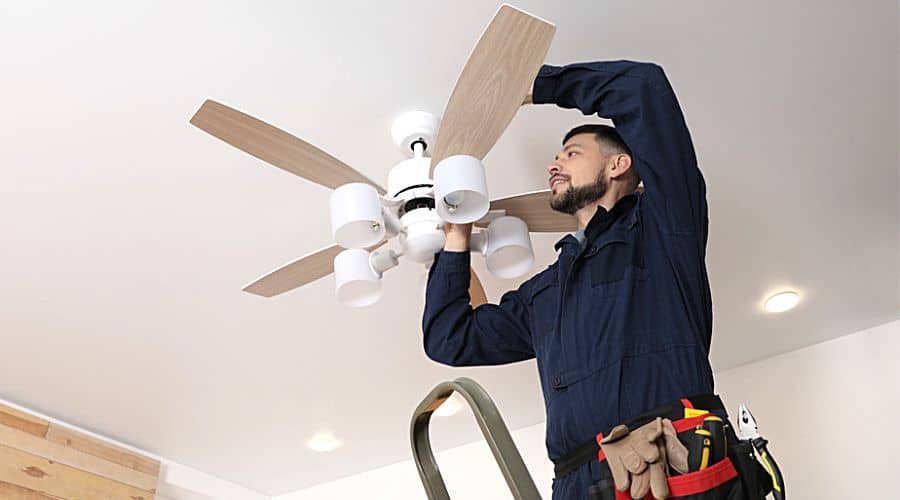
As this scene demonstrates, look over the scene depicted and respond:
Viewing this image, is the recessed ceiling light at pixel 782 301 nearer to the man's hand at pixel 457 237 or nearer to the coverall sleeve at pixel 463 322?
the coverall sleeve at pixel 463 322

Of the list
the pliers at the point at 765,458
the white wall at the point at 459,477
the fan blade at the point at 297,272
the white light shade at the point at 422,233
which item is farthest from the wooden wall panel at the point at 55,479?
the pliers at the point at 765,458

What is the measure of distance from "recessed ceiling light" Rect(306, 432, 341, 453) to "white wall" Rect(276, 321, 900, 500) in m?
1.73

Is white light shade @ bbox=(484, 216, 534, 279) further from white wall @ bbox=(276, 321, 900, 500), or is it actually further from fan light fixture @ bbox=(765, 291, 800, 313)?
white wall @ bbox=(276, 321, 900, 500)

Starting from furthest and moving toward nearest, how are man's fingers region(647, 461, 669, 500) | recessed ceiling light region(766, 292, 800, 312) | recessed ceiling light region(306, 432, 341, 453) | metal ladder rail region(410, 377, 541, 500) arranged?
recessed ceiling light region(306, 432, 341, 453), recessed ceiling light region(766, 292, 800, 312), man's fingers region(647, 461, 669, 500), metal ladder rail region(410, 377, 541, 500)

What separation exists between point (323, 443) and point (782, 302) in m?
2.14

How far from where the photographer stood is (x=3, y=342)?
126 inches

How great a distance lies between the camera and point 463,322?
1.95 m

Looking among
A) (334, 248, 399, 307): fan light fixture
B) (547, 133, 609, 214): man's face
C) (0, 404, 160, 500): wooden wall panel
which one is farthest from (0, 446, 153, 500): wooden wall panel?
(547, 133, 609, 214): man's face

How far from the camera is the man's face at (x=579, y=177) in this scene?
1818 mm

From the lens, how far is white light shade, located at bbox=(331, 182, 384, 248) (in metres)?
1.75

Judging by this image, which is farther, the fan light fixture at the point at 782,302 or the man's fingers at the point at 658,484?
the fan light fixture at the point at 782,302

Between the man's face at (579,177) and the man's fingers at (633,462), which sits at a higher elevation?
the man's face at (579,177)

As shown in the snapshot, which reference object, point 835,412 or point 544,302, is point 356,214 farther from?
point 835,412

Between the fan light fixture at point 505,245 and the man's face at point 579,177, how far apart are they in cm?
12
